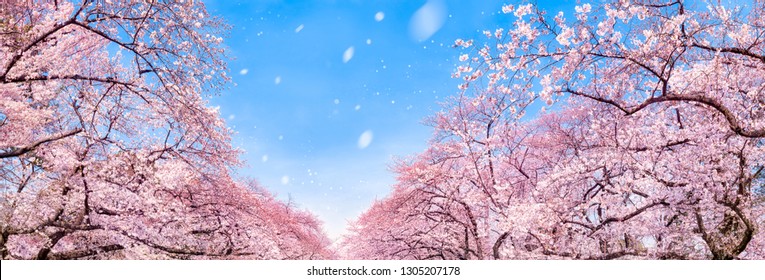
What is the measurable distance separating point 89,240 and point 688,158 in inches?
548

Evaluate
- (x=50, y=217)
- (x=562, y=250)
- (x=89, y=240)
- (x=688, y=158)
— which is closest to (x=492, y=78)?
(x=688, y=158)

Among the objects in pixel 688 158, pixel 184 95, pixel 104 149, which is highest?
pixel 104 149

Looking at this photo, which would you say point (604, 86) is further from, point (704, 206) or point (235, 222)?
point (235, 222)

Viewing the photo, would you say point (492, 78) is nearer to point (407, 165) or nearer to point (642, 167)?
point (642, 167)

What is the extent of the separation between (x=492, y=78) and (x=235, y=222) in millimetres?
10828

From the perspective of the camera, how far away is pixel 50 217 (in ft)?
37.4

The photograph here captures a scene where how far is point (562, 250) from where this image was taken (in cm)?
1274

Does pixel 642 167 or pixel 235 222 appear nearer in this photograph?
pixel 642 167

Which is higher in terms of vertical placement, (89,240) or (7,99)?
(7,99)
